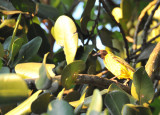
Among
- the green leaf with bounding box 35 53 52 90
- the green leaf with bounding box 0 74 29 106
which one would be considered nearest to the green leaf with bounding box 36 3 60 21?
the green leaf with bounding box 35 53 52 90

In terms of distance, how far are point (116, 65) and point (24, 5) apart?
0.69 metres

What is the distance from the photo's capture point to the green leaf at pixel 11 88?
518 millimetres

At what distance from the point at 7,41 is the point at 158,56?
0.59m

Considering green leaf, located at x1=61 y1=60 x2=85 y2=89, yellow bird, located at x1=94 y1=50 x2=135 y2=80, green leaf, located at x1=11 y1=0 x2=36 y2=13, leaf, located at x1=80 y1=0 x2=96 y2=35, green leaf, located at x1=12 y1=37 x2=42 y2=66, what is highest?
green leaf, located at x1=11 y1=0 x2=36 y2=13

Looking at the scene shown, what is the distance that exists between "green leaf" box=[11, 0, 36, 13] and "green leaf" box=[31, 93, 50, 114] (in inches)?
21.8

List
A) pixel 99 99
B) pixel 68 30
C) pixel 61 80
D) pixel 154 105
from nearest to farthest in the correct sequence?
pixel 99 99 < pixel 61 80 < pixel 68 30 < pixel 154 105

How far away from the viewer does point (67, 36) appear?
0.95m

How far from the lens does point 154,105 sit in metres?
1.90

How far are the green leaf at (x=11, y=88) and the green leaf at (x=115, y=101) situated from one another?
0.22m

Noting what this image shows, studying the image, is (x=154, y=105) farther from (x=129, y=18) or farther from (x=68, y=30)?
(x=68, y=30)

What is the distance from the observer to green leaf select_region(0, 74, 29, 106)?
518mm

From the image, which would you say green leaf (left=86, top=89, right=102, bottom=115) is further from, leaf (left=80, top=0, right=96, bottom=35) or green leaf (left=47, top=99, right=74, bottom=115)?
leaf (left=80, top=0, right=96, bottom=35)

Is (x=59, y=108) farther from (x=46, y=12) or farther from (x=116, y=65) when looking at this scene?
(x=116, y=65)

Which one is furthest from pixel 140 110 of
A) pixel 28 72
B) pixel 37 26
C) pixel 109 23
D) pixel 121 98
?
pixel 109 23
